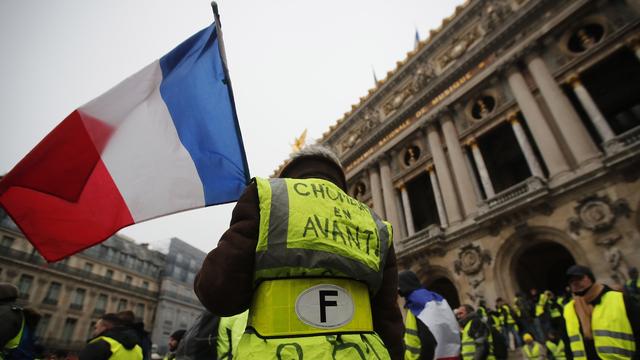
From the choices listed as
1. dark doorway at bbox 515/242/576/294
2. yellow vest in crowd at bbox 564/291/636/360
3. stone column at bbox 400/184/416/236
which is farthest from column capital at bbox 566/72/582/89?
yellow vest in crowd at bbox 564/291/636/360

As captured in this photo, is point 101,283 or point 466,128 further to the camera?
point 101,283

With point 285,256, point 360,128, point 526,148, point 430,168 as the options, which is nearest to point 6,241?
point 360,128

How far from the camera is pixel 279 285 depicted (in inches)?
48.3

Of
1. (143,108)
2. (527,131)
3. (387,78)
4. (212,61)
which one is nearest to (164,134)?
(143,108)

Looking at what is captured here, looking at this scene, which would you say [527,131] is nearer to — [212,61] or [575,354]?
[575,354]

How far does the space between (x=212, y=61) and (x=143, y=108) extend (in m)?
0.85

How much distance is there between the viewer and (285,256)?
4.11 ft

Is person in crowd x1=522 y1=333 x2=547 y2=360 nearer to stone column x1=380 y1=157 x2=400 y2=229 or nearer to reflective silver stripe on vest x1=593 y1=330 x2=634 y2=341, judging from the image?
reflective silver stripe on vest x1=593 y1=330 x2=634 y2=341

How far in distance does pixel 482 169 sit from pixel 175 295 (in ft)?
130

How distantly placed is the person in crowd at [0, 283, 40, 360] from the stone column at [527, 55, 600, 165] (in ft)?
42.3

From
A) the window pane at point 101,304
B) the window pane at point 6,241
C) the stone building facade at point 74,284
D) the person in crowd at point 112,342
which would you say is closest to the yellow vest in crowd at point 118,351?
the person in crowd at point 112,342

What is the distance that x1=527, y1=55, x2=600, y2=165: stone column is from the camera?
32.0 feet

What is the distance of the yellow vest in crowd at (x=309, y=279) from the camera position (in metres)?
1.13

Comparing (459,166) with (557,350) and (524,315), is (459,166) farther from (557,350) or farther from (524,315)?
(557,350)
